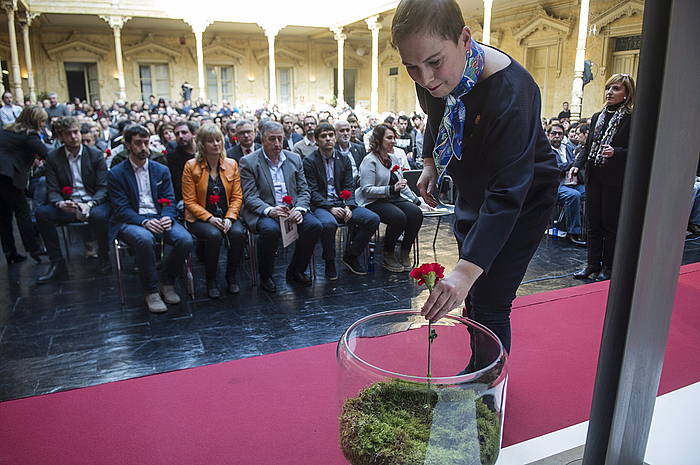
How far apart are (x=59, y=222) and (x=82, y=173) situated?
487 mm

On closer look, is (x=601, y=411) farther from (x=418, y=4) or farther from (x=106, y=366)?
(x=106, y=366)

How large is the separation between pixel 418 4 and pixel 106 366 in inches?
101

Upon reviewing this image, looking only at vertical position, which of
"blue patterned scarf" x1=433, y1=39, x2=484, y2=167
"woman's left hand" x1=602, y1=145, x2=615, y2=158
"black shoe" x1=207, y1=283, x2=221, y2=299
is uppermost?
"blue patterned scarf" x1=433, y1=39, x2=484, y2=167

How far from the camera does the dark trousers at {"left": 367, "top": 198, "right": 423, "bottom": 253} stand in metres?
4.65

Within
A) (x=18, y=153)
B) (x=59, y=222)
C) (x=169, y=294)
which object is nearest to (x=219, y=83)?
(x=18, y=153)

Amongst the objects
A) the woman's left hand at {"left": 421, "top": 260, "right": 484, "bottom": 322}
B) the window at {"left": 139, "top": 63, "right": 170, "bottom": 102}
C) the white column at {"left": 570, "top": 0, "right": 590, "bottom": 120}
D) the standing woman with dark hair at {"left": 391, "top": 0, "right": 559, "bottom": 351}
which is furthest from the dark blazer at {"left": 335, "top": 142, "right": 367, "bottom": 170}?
the window at {"left": 139, "top": 63, "right": 170, "bottom": 102}

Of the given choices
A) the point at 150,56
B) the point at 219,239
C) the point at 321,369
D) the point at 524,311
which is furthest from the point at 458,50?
the point at 150,56

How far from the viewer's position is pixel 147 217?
4.12 m

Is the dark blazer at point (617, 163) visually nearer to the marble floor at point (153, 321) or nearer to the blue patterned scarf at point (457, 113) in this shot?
the marble floor at point (153, 321)

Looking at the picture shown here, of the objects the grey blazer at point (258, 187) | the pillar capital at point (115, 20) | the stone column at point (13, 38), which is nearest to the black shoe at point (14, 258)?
the grey blazer at point (258, 187)

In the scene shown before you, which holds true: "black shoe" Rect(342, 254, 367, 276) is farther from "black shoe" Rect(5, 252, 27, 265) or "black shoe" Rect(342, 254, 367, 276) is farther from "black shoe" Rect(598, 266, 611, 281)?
"black shoe" Rect(5, 252, 27, 265)

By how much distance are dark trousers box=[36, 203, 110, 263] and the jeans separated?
4.77 metres

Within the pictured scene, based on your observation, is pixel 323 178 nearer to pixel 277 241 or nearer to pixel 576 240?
pixel 277 241

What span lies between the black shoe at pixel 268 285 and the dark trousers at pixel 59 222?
5.12 ft
